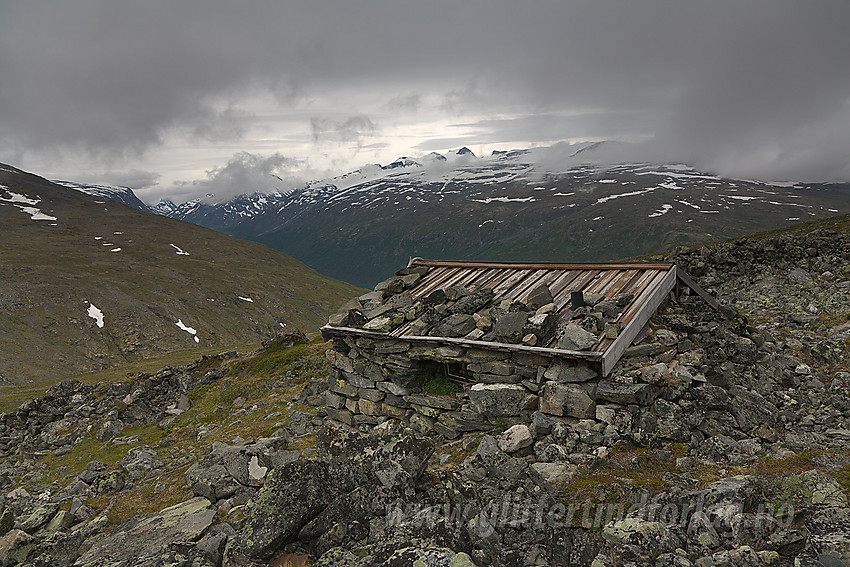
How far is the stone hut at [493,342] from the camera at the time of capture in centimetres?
933

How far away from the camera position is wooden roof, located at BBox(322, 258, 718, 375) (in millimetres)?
9461

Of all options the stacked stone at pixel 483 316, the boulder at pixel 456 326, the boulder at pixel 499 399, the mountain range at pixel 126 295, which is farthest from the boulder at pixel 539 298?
the mountain range at pixel 126 295

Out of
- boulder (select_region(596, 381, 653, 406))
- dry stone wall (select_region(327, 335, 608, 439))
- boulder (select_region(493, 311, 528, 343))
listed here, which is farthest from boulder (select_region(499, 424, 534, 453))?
boulder (select_region(493, 311, 528, 343))

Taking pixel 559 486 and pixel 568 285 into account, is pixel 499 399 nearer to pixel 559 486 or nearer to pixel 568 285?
pixel 559 486

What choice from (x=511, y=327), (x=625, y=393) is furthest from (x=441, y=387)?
(x=625, y=393)

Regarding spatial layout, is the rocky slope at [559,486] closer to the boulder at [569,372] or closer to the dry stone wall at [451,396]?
the dry stone wall at [451,396]

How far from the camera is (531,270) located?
14.1 meters

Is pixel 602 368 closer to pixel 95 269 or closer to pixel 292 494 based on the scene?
pixel 292 494

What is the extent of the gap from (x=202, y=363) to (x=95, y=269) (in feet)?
344

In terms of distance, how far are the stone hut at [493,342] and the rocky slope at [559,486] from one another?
0.41 metres

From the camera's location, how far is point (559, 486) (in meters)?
7.09

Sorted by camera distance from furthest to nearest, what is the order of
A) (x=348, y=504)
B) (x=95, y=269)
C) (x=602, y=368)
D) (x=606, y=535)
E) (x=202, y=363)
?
(x=95, y=269), (x=202, y=363), (x=602, y=368), (x=348, y=504), (x=606, y=535)

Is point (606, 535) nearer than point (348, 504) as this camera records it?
Yes

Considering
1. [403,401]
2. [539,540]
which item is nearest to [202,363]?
[403,401]
